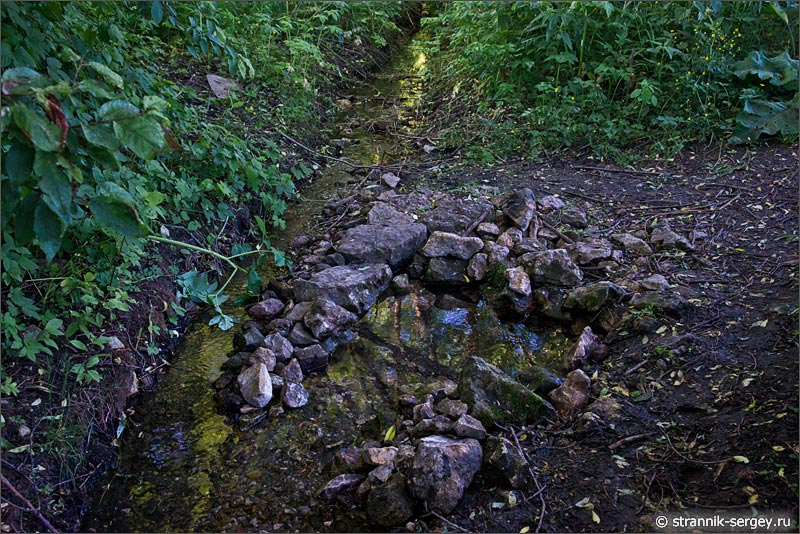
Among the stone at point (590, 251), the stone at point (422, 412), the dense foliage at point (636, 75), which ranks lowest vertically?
the stone at point (422, 412)

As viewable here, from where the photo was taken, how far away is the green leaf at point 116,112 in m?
1.57

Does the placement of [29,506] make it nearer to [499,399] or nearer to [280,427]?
[280,427]

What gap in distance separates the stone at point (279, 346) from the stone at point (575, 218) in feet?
6.54

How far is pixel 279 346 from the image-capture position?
3191 mm

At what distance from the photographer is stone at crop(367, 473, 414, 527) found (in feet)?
7.27

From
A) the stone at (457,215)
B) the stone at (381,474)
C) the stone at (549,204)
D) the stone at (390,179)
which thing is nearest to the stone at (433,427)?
the stone at (381,474)

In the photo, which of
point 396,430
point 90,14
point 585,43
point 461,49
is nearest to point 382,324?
point 396,430

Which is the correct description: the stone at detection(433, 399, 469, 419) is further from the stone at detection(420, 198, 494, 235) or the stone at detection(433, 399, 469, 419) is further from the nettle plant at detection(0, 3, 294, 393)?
the stone at detection(420, 198, 494, 235)

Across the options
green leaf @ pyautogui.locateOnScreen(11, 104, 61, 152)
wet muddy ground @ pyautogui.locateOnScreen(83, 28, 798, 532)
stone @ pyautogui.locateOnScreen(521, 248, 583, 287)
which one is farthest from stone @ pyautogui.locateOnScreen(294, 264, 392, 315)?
green leaf @ pyautogui.locateOnScreen(11, 104, 61, 152)

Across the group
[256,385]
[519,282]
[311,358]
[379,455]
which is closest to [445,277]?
[519,282]

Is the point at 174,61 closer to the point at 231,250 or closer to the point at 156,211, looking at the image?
the point at 231,250

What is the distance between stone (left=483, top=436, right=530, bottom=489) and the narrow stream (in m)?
0.51

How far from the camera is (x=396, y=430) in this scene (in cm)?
270

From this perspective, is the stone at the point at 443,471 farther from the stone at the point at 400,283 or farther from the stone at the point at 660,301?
the stone at the point at 400,283
